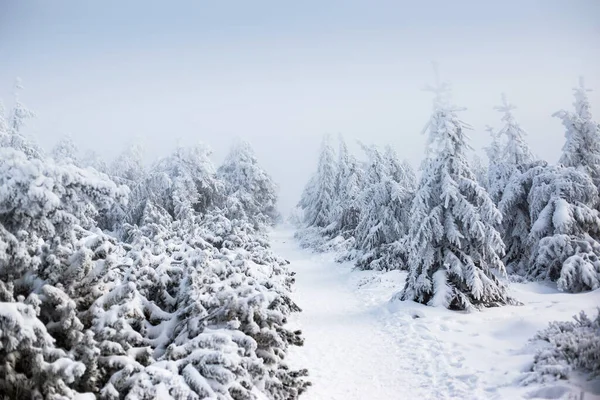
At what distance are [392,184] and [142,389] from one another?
697 inches

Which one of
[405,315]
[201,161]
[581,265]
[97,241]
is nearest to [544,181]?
[581,265]

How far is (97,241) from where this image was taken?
5.25 m

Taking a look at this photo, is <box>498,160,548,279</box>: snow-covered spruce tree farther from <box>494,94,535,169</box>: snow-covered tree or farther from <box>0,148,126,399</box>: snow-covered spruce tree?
<box>0,148,126,399</box>: snow-covered spruce tree

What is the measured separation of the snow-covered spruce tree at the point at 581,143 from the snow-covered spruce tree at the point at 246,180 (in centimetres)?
2205

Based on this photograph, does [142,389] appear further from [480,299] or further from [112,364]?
[480,299]

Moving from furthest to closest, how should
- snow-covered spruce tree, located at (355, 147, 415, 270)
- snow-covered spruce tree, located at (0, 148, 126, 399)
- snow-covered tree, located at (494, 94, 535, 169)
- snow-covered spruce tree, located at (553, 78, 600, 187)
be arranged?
snow-covered tree, located at (494, 94, 535, 169) → snow-covered spruce tree, located at (355, 147, 415, 270) → snow-covered spruce tree, located at (553, 78, 600, 187) → snow-covered spruce tree, located at (0, 148, 126, 399)

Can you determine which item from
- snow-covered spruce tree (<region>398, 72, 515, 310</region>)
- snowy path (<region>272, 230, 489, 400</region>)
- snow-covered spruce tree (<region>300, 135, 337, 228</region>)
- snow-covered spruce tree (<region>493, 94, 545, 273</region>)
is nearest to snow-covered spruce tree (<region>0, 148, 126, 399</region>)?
snowy path (<region>272, 230, 489, 400</region>)

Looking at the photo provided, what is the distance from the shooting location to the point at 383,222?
20.0 m

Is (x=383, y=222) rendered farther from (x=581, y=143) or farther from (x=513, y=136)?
(x=581, y=143)

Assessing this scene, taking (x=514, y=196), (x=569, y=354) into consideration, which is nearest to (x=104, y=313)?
(x=569, y=354)

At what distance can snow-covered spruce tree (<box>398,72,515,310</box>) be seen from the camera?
37.2 feet

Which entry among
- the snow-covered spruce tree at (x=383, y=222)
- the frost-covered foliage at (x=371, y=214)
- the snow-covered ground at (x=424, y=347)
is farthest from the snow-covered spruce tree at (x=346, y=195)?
the snow-covered ground at (x=424, y=347)

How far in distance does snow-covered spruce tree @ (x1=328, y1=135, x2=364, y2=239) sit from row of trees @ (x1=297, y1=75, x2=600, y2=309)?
605cm

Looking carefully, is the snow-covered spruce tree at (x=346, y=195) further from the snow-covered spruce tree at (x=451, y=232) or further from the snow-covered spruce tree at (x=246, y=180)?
the snow-covered spruce tree at (x=451, y=232)
